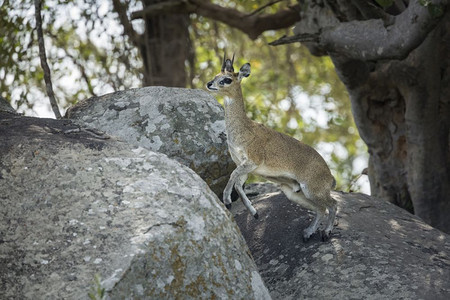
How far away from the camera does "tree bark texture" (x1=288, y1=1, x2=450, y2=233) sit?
984 centimetres

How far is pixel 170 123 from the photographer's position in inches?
315

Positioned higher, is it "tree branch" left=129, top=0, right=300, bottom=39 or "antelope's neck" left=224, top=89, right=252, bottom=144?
"tree branch" left=129, top=0, right=300, bottom=39

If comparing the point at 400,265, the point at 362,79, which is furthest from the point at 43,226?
the point at 362,79

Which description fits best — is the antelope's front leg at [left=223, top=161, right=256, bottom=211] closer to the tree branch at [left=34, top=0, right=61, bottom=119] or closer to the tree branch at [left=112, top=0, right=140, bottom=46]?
the tree branch at [left=34, top=0, right=61, bottom=119]

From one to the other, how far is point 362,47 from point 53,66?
6.02 m

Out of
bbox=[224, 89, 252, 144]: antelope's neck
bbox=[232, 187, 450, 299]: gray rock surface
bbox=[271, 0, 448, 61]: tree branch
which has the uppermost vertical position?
bbox=[271, 0, 448, 61]: tree branch

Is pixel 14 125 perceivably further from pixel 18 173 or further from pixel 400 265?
pixel 400 265

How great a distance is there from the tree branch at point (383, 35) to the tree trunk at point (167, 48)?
4743 mm

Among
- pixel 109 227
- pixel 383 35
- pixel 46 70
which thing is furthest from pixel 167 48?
pixel 109 227

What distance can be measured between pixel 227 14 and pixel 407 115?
3.67 meters

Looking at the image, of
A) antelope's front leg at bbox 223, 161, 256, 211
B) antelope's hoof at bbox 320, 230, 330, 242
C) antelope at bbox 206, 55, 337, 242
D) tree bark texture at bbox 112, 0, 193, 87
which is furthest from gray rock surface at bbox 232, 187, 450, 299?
tree bark texture at bbox 112, 0, 193, 87

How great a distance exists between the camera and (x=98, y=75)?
42.1 feet

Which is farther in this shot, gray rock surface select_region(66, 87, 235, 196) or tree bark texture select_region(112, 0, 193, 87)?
tree bark texture select_region(112, 0, 193, 87)

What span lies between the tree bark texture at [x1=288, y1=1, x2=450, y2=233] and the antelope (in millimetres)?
1671
